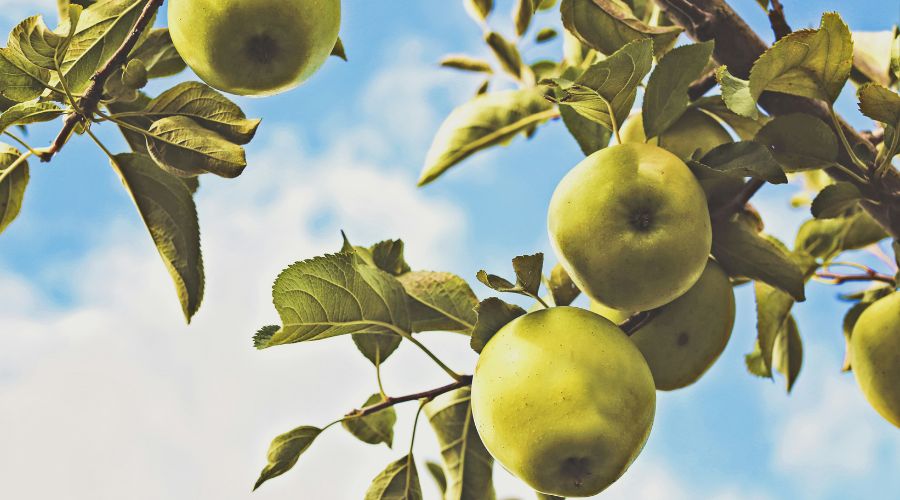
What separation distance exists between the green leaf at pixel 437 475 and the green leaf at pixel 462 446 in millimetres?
312

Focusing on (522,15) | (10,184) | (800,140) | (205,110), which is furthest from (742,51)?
(10,184)

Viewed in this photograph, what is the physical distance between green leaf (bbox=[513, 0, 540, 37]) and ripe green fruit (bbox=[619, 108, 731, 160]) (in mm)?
760

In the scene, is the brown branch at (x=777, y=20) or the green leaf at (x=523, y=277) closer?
the green leaf at (x=523, y=277)

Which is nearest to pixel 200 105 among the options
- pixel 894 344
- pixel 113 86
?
pixel 113 86

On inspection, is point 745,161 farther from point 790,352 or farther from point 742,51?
point 790,352

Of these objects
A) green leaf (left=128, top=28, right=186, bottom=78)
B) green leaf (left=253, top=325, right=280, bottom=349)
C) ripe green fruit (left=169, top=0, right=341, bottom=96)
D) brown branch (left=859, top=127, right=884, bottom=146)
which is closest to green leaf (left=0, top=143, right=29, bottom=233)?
green leaf (left=128, top=28, right=186, bottom=78)

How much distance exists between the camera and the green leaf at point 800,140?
144 centimetres

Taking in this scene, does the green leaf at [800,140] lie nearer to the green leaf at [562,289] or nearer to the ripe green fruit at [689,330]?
the ripe green fruit at [689,330]

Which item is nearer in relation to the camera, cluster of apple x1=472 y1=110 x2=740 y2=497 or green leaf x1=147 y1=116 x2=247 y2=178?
cluster of apple x1=472 y1=110 x2=740 y2=497

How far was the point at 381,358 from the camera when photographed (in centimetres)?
160

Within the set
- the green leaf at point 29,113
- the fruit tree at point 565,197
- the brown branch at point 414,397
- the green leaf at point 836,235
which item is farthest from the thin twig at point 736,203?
the green leaf at point 29,113

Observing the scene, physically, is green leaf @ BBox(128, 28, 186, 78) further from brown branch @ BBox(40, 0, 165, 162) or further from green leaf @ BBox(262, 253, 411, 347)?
green leaf @ BBox(262, 253, 411, 347)

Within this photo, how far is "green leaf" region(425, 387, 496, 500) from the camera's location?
1609 mm

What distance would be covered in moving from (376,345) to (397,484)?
0.26 metres
